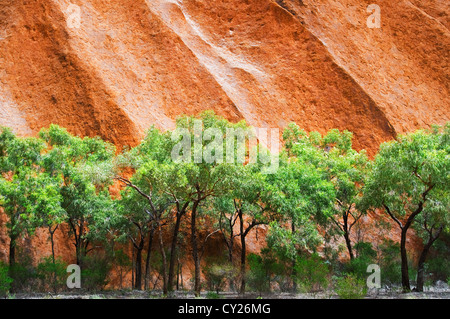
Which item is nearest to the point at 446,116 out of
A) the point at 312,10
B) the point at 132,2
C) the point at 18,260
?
the point at 312,10

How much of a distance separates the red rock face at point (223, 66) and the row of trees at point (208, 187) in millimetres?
10344

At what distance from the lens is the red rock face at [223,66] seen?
3472 cm

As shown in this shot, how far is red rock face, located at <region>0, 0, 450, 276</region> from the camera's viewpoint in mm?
34719

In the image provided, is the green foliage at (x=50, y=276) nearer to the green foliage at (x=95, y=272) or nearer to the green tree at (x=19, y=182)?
the green foliage at (x=95, y=272)

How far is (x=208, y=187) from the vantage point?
17.7 meters

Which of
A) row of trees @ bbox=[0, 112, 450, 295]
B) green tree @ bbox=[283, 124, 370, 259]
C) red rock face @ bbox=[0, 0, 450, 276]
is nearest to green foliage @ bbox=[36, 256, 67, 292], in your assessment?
row of trees @ bbox=[0, 112, 450, 295]

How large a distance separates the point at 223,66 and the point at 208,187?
84.7ft

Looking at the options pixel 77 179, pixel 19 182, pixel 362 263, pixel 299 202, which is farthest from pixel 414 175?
pixel 19 182

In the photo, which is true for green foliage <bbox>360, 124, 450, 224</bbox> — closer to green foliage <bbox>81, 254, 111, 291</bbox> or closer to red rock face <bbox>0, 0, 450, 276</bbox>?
green foliage <bbox>81, 254, 111, 291</bbox>

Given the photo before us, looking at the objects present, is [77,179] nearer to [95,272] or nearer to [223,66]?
[95,272]

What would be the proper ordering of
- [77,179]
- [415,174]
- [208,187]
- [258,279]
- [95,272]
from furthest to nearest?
[95,272]
[77,179]
[258,279]
[415,174]
[208,187]

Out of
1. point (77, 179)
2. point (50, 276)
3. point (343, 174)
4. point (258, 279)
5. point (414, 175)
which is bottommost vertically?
point (258, 279)

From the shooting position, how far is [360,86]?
40.8 m

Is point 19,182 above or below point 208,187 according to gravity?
above
